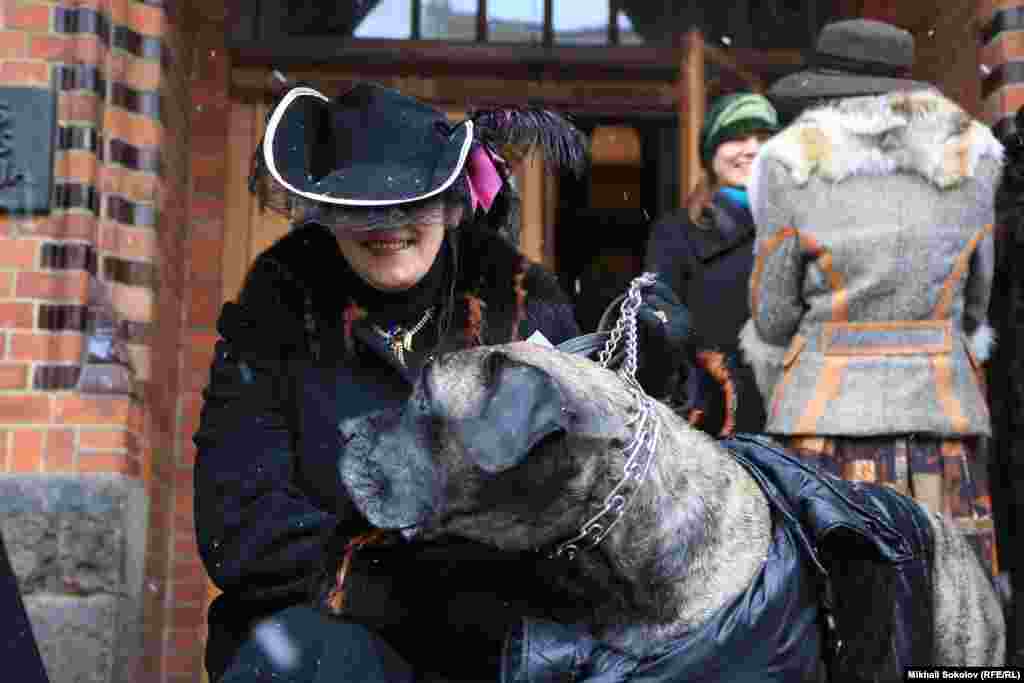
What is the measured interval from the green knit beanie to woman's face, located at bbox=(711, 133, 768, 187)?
0.02 meters

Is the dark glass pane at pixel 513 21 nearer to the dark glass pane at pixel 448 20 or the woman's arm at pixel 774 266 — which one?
the dark glass pane at pixel 448 20

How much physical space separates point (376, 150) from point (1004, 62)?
3.05 metres

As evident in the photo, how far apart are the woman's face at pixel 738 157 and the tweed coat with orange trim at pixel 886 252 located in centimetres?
99

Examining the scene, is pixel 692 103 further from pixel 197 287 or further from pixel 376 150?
pixel 376 150

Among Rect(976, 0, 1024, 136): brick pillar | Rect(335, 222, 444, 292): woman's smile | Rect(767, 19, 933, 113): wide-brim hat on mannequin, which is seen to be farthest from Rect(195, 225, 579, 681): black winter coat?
Rect(976, 0, 1024, 136): brick pillar

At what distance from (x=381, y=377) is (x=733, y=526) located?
0.81m

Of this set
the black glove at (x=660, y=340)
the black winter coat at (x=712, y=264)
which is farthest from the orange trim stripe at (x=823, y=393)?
the black glove at (x=660, y=340)

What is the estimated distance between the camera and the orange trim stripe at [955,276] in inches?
147

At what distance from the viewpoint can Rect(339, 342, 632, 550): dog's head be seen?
7.26ft

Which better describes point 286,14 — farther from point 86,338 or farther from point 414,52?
point 86,338

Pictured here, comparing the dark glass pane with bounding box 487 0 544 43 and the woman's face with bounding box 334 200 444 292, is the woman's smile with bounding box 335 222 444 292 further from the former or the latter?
the dark glass pane with bounding box 487 0 544 43

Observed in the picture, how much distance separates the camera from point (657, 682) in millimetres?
2230

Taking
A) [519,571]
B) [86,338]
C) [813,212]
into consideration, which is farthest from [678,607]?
[86,338]

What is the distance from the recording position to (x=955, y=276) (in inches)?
147
